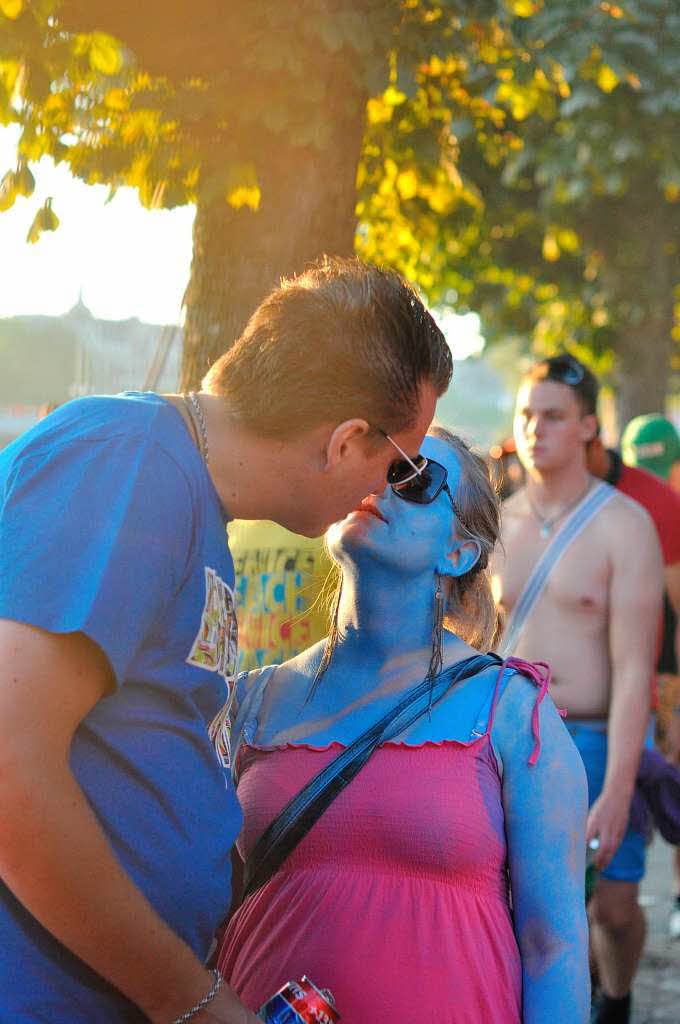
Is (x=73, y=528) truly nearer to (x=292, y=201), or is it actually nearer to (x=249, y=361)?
(x=249, y=361)

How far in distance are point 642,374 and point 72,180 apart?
357 inches

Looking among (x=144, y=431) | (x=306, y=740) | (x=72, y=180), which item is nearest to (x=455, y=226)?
(x=72, y=180)

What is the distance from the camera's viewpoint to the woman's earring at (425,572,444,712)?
2.29 m

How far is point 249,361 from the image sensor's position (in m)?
1.80

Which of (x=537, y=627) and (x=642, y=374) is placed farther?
(x=642, y=374)

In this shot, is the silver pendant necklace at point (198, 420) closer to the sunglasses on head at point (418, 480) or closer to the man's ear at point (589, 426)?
the sunglasses on head at point (418, 480)

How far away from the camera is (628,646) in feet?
14.6

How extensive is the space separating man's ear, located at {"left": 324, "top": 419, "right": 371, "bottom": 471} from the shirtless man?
2741mm

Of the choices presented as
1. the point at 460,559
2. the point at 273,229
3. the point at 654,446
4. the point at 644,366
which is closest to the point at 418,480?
the point at 460,559

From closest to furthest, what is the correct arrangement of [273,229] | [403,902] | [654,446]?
[403,902] < [273,229] < [654,446]

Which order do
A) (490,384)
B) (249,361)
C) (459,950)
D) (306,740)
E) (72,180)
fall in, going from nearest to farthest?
(249,361)
(459,950)
(306,740)
(72,180)
(490,384)

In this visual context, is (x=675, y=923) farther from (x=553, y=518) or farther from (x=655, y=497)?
(x=553, y=518)

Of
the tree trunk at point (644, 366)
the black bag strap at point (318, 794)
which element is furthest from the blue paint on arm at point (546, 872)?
the tree trunk at point (644, 366)

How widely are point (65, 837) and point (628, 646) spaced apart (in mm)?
3208
